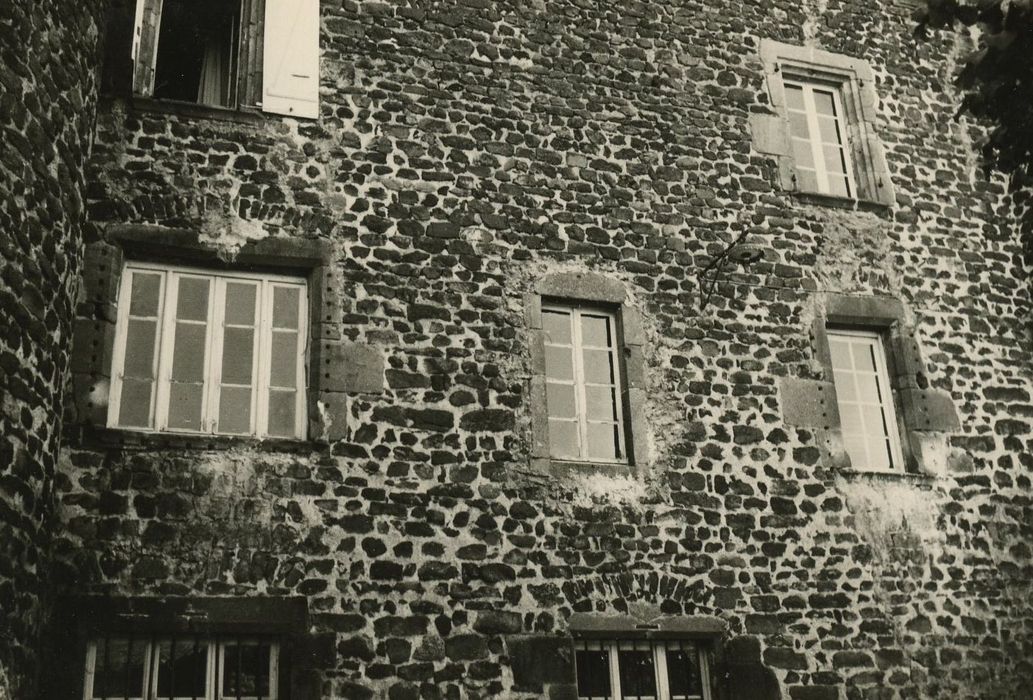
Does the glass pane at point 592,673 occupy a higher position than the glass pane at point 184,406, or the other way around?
the glass pane at point 184,406

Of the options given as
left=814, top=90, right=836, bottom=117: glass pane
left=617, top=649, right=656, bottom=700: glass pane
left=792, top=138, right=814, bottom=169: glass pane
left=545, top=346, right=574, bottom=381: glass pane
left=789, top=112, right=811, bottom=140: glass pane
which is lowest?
left=617, top=649, right=656, bottom=700: glass pane

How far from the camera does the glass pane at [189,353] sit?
659 cm

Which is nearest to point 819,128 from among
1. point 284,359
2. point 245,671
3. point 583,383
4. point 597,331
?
point 597,331

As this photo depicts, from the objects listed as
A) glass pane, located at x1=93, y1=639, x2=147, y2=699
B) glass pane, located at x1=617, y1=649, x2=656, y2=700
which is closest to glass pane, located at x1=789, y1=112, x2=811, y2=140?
glass pane, located at x1=617, y1=649, x2=656, y2=700

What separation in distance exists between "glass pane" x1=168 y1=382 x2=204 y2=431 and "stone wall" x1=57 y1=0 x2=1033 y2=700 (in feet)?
0.68

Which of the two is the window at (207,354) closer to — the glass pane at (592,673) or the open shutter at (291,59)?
the open shutter at (291,59)

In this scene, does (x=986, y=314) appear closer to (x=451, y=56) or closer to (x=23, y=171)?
(x=451, y=56)

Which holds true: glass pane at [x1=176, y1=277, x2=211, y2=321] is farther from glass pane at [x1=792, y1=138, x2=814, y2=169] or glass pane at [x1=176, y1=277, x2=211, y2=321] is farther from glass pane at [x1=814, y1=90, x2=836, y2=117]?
glass pane at [x1=814, y1=90, x2=836, y2=117]

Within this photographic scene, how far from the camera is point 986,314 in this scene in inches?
340

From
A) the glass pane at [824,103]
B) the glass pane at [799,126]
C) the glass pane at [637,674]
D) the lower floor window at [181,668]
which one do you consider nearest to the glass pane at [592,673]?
the glass pane at [637,674]

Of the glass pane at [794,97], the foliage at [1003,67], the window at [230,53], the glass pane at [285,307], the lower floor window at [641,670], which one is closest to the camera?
the foliage at [1003,67]

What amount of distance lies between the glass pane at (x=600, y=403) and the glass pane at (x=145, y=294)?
9.97 ft

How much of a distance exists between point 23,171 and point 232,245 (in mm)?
1504

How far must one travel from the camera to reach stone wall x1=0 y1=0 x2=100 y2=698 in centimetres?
528
